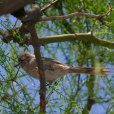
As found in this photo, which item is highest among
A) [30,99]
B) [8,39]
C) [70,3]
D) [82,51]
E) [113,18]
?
[70,3]

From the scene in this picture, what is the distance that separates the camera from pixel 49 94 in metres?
1.02

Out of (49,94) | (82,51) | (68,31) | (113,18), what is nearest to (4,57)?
(49,94)

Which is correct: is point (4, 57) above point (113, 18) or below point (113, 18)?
below

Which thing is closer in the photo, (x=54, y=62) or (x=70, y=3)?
(x=54, y=62)

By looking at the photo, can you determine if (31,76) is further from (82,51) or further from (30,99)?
(82,51)

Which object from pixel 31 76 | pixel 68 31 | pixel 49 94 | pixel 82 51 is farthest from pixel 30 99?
pixel 68 31

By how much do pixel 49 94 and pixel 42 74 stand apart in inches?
5.8

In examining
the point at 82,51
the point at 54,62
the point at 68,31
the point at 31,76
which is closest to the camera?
the point at 31,76

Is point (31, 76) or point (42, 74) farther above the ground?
point (31, 76)

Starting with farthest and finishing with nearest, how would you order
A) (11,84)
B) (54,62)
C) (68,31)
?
(68,31) → (54,62) → (11,84)

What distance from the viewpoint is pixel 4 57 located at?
3.18 feet

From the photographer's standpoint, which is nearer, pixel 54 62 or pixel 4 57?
pixel 4 57

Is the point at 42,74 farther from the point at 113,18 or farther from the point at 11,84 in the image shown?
the point at 113,18

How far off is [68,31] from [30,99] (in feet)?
2.36
